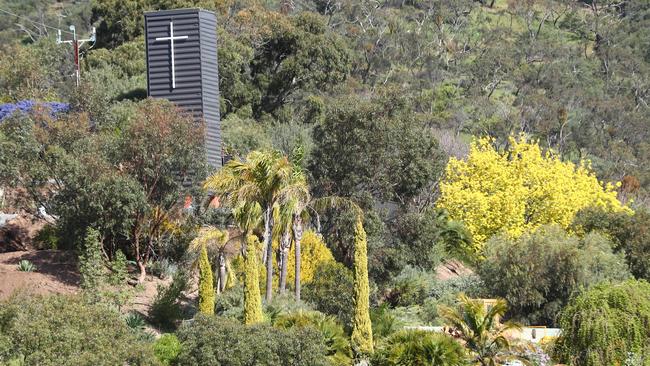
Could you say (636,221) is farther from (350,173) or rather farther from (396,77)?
(396,77)

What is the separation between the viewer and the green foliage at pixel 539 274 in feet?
115

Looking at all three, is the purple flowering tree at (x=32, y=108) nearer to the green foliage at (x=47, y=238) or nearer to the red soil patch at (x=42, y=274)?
the green foliage at (x=47, y=238)

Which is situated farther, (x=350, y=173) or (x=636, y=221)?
(x=636, y=221)

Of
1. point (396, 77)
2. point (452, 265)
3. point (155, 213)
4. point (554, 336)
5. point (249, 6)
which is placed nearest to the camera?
point (554, 336)

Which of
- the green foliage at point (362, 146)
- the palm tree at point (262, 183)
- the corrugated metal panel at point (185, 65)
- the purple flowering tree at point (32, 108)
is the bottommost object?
the palm tree at point (262, 183)

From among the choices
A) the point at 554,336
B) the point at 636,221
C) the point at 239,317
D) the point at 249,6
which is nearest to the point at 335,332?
the point at 239,317

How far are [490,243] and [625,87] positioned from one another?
55468 millimetres

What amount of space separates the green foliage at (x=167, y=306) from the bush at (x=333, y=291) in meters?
3.51

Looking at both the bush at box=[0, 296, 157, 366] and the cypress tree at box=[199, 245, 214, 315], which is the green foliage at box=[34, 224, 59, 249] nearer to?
the cypress tree at box=[199, 245, 214, 315]

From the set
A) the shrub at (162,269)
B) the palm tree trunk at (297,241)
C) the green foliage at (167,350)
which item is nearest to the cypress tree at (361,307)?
the palm tree trunk at (297,241)

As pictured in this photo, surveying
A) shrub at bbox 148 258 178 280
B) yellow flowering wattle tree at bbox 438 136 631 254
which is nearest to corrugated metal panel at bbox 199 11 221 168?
yellow flowering wattle tree at bbox 438 136 631 254

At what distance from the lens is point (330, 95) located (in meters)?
60.5

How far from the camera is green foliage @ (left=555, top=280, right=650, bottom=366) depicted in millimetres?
28703

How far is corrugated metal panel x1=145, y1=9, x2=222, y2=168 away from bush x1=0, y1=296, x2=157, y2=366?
18.6 m
